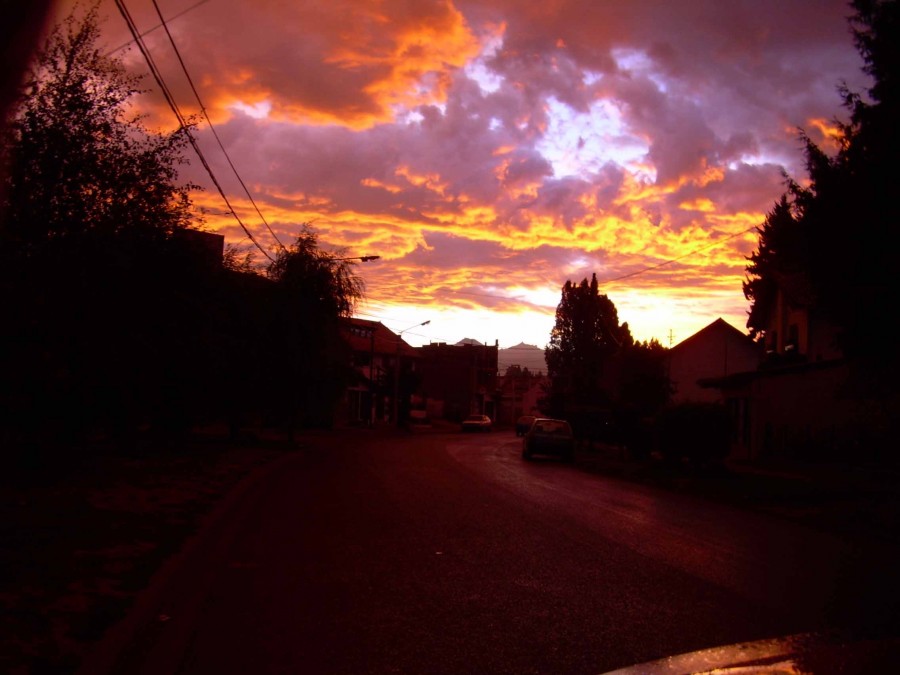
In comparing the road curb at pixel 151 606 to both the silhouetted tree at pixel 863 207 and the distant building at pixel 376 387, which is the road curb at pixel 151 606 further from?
the distant building at pixel 376 387

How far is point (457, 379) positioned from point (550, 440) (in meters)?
70.9

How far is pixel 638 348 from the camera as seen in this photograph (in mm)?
42438

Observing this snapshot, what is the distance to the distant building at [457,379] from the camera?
98312mm

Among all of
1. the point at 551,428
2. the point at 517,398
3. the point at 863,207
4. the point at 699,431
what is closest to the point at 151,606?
the point at 863,207

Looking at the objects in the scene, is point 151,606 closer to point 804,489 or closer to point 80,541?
point 80,541

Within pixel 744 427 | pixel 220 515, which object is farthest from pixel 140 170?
pixel 744 427

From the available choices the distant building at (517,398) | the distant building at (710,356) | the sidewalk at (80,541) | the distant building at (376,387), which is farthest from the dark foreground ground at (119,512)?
the distant building at (517,398)

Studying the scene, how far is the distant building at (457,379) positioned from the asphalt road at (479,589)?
80343 mm

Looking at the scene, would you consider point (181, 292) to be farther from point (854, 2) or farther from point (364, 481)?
point (854, 2)

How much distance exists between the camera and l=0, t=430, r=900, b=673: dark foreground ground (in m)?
6.41

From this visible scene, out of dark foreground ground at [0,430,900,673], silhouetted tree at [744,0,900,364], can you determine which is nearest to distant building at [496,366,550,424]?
dark foreground ground at [0,430,900,673]

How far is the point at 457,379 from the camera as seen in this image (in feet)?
338

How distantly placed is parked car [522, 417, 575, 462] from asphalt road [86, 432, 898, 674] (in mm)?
16351

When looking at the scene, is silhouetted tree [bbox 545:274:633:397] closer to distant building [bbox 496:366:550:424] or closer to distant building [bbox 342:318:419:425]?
distant building [bbox 342:318:419:425]
